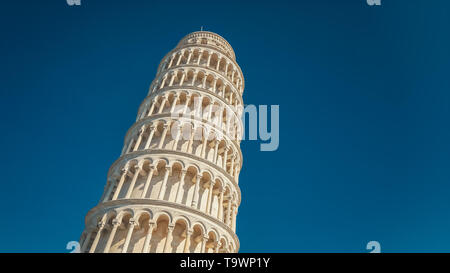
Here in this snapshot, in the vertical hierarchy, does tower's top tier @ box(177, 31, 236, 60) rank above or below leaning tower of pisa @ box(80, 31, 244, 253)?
above

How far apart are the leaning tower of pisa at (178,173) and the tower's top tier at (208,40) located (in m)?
3.97

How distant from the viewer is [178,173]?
22406 mm

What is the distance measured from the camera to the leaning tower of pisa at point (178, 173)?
19.1 meters

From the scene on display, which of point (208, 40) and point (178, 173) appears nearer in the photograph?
point (178, 173)

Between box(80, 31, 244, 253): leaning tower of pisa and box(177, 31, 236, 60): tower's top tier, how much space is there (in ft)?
13.0

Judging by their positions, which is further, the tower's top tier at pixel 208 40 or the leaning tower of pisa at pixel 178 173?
the tower's top tier at pixel 208 40

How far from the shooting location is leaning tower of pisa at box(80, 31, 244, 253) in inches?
752

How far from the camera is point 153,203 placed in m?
19.6

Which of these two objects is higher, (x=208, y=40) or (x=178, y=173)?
(x=208, y=40)

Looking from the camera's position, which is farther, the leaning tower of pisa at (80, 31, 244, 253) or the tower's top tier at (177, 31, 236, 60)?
the tower's top tier at (177, 31, 236, 60)

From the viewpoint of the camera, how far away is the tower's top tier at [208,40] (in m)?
35.7

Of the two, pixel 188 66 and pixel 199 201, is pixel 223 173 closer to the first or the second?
pixel 199 201

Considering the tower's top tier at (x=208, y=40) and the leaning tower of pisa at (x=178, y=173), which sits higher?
the tower's top tier at (x=208, y=40)

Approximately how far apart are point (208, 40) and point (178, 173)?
18.3m
